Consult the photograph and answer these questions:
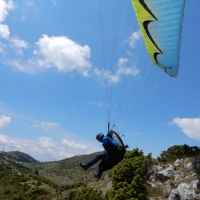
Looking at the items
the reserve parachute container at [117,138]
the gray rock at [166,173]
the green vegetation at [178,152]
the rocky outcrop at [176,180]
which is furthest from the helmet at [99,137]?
the green vegetation at [178,152]

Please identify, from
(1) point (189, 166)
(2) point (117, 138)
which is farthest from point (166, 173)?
(2) point (117, 138)

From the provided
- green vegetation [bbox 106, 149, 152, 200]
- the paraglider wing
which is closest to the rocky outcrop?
green vegetation [bbox 106, 149, 152, 200]

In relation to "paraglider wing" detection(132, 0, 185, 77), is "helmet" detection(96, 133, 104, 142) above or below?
below

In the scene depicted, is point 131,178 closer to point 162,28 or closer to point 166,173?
point 166,173

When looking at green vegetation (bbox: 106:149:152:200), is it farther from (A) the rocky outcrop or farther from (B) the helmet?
(B) the helmet

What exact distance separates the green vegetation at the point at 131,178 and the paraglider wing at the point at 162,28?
10.7 metres

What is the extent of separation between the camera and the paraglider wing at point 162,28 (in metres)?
7.27

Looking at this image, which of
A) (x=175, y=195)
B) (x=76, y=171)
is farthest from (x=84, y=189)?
(x=76, y=171)

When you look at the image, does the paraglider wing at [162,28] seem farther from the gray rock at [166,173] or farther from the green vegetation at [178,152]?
the green vegetation at [178,152]

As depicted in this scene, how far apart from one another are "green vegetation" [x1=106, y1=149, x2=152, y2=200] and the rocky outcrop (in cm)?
65

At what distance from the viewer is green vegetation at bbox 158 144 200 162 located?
767 inches

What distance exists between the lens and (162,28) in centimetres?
783

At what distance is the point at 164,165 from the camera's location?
1938 centimetres

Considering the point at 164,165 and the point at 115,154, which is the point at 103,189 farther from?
the point at 115,154
